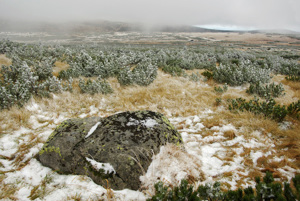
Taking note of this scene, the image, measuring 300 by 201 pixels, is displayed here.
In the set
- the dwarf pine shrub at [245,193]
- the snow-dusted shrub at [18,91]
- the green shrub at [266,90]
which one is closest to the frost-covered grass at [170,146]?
the snow-dusted shrub at [18,91]

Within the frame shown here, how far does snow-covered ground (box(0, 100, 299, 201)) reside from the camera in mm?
2055

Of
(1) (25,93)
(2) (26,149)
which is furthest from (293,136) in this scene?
(1) (25,93)

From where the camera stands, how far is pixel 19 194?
2012 mm

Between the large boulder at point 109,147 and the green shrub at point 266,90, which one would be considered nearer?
the large boulder at point 109,147

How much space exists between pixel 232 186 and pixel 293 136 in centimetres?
187

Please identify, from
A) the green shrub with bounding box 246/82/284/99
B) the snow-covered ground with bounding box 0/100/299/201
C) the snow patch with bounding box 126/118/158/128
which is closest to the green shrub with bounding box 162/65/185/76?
the green shrub with bounding box 246/82/284/99

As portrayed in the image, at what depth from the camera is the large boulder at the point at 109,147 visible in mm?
2160

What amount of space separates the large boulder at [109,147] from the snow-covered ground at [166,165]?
112 mm

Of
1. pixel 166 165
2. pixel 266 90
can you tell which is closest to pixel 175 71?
pixel 266 90

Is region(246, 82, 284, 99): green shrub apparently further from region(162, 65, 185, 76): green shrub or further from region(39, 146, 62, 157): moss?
region(39, 146, 62, 157): moss

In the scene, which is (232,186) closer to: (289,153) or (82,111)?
(289,153)

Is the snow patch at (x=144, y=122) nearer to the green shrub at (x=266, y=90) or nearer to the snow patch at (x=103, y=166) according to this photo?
the snow patch at (x=103, y=166)

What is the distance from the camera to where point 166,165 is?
2328 mm

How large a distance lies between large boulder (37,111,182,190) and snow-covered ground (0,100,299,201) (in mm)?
112
